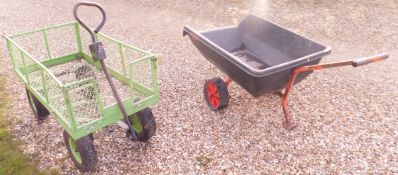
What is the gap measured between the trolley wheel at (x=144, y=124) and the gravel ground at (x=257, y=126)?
0.17m

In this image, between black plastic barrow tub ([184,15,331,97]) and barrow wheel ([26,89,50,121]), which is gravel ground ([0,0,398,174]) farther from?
black plastic barrow tub ([184,15,331,97])

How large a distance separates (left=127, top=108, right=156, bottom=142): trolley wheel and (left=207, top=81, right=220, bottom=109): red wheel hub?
1.26 metres

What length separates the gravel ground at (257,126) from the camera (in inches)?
182

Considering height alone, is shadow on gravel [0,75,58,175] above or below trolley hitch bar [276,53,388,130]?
below

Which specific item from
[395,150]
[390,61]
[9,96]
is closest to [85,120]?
[9,96]

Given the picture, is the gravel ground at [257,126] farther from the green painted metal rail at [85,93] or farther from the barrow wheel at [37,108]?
the green painted metal rail at [85,93]

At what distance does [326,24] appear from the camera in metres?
9.18

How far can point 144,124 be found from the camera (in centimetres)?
475

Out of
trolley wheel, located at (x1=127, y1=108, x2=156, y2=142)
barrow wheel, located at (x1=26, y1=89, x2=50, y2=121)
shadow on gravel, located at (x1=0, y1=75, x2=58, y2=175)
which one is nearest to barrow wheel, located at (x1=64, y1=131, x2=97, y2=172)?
shadow on gravel, located at (x1=0, y1=75, x2=58, y2=175)

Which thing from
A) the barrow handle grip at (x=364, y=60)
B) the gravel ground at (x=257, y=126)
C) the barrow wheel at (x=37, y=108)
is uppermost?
the barrow handle grip at (x=364, y=60)

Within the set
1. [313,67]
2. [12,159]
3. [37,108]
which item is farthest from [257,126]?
[12,159]

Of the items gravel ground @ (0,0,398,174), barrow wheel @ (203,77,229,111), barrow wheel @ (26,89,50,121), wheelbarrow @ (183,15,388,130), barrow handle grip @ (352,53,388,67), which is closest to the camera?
barrow handle grip @ (352,53,388,67)

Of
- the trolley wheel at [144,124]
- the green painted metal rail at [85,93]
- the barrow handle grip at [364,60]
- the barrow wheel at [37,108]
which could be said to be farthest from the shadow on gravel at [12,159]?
the barrow handle grip at [364,60]

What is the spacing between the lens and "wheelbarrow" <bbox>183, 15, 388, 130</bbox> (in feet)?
14.6
